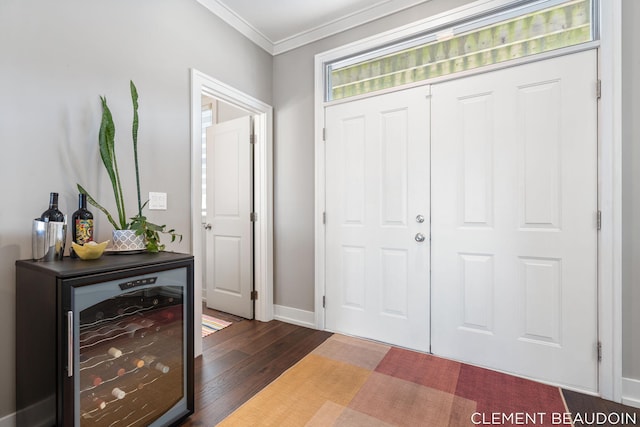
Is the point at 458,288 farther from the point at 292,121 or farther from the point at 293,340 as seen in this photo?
the point at 292,121

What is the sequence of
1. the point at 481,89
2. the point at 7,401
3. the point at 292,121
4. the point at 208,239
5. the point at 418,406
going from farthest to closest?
1. the point at 208,239
2. the point at 292,121
3. the point at 481,89
4. the point at 418,406
5. the point at 7,401

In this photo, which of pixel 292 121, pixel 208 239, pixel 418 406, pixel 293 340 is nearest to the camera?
pixel 418 406

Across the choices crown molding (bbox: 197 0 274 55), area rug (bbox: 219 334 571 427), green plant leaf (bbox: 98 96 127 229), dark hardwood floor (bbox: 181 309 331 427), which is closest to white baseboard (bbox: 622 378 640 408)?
area rug (bbox: 219 334 571 427)

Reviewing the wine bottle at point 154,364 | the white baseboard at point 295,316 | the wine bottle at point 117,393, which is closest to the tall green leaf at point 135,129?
the wine bottle at point 154,364

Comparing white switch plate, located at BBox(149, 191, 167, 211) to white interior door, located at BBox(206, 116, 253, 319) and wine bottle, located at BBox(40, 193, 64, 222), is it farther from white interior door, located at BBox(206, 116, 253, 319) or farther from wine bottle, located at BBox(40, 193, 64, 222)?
white interior door, located at BBox(206, 116, 253, 319)

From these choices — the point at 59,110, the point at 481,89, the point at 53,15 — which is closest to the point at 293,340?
the point at 59,110

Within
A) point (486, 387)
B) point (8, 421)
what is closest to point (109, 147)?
point (8, 421)

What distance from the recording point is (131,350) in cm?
139

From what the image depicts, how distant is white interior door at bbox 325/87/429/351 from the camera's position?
232 centimetres

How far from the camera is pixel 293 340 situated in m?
2.56

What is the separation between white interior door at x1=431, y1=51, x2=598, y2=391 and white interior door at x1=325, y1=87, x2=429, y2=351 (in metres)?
0.13

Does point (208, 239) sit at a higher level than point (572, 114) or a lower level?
lower

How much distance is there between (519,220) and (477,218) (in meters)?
0.25

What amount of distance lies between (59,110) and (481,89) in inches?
101
